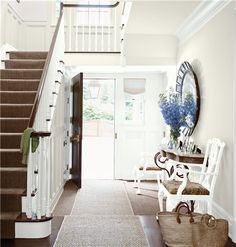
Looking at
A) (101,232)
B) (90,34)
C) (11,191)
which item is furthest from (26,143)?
(90,34)

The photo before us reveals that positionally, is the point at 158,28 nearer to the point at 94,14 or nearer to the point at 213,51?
the point at 213,51

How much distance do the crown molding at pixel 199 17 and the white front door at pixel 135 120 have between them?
6.33 feet

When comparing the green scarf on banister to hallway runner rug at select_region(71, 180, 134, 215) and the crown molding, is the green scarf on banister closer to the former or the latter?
hallway runner rug at select_region(71, 180, 134, 215)

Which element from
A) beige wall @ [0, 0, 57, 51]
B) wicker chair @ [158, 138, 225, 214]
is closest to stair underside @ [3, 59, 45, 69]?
beige wall @ [0, 0, 57, 51]

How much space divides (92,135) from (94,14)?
4867mm

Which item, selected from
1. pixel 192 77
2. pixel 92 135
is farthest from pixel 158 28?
pixel 92 135

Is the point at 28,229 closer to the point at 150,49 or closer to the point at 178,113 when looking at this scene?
the point at 178,113

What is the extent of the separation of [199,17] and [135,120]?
134 inches

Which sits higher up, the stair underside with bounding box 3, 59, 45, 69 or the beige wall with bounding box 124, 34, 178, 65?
the beige wall with bounding box 124, 34, 178, 65

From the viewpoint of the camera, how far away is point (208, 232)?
3.17 m

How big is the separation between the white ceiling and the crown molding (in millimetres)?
71

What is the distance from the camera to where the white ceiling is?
15.2 ft

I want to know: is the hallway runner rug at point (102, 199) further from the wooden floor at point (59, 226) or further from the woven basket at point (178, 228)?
the woven basket at point (178, 228)

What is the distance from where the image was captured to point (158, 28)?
590cm
